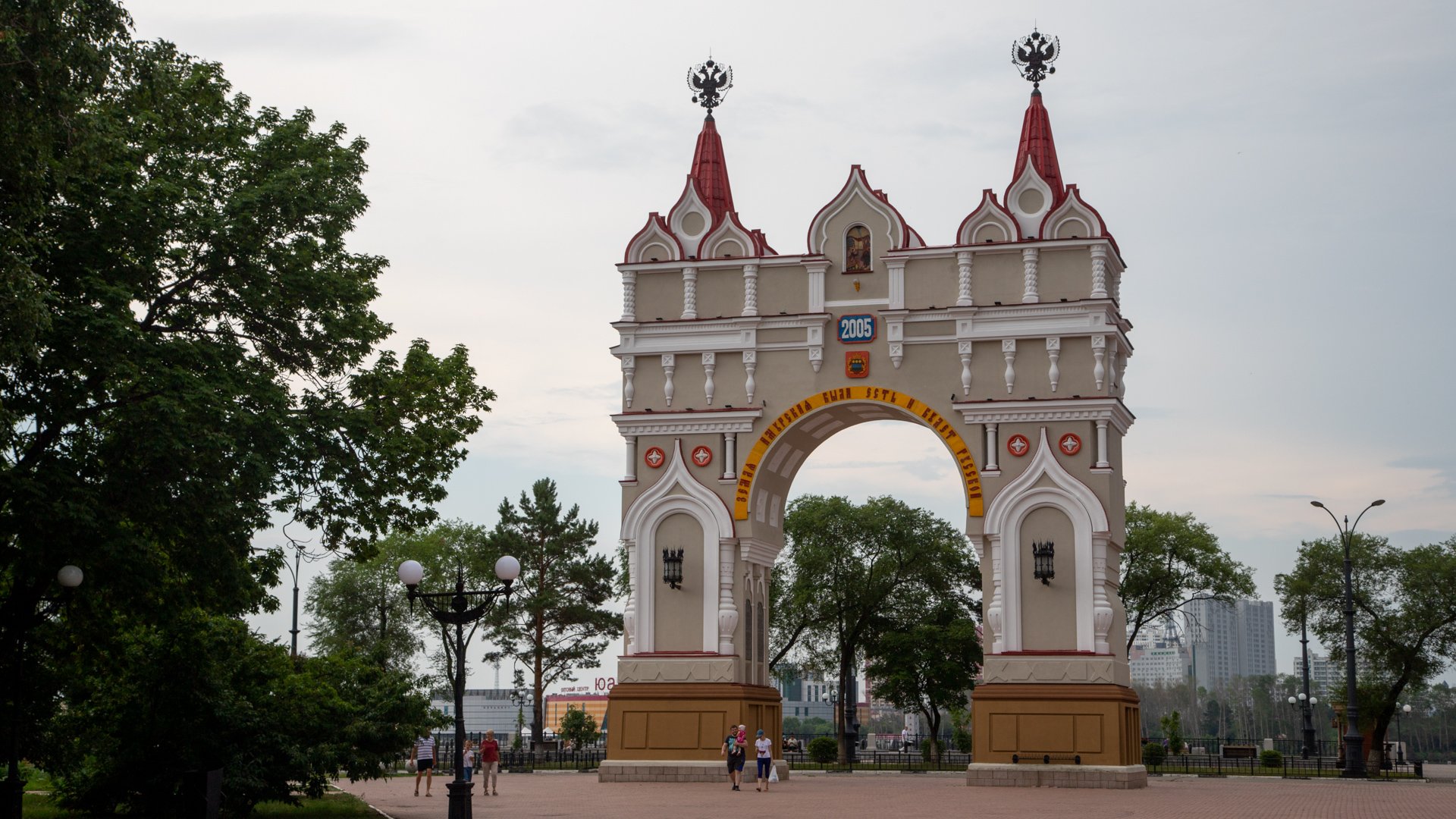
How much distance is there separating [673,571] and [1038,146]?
1333 centimetres

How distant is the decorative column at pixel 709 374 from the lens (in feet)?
121

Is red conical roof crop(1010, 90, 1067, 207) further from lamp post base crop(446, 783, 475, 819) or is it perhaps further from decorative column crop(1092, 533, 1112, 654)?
lamp post base crop(446, 783, 475, 819)

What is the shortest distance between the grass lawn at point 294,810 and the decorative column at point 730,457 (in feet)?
40.7

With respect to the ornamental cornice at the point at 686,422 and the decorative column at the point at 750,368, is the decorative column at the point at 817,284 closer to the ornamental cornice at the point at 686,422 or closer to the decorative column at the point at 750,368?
→ the decorative column at the point at 750,368

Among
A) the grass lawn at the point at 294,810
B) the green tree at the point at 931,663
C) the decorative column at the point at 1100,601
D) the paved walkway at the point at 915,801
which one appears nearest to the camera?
the grass lawn at the point at 294,810

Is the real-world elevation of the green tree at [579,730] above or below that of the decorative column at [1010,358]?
below

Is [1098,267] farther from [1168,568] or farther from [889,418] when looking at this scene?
[1168,568]

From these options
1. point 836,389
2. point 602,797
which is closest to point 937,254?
point 836,389

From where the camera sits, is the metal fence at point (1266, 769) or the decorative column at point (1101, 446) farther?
the metal fence at point (1266, 769)

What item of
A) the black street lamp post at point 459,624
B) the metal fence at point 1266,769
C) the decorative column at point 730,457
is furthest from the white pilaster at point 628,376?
the metal fence at point 1266,769

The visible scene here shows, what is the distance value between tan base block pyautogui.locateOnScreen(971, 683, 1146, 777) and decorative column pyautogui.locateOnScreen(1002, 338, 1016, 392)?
667cm

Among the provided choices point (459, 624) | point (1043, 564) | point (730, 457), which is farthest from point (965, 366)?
point (459, 624)

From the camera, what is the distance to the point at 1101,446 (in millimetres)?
34344

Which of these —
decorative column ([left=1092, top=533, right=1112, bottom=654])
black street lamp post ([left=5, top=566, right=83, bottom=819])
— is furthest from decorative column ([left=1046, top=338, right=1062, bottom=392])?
black street lamp post ([left=5, top=566, right=83, bottom=819])
